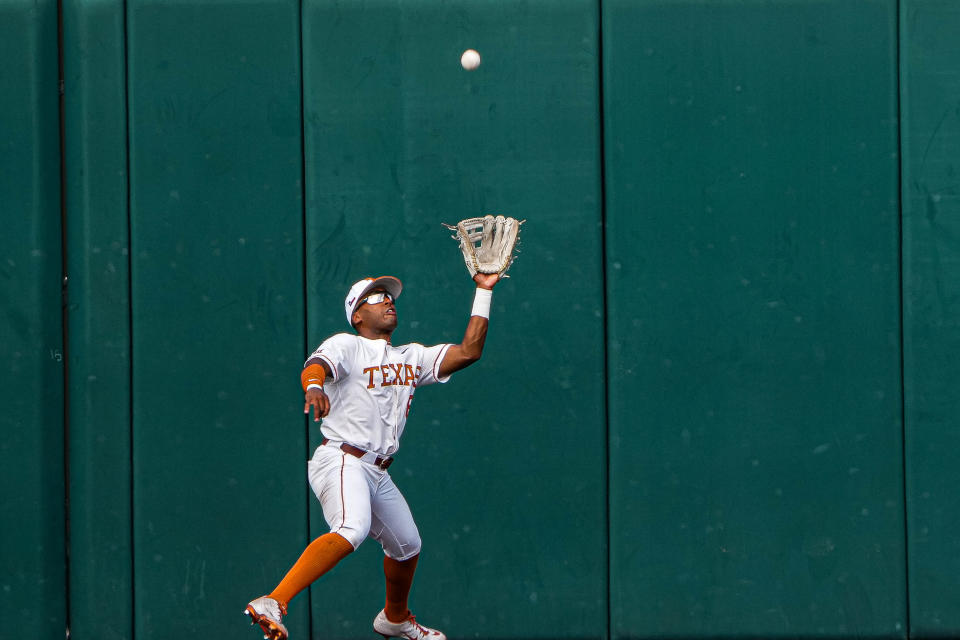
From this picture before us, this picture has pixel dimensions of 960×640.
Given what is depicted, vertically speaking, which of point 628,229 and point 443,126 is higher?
point 443,126

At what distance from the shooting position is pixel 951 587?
220 inches

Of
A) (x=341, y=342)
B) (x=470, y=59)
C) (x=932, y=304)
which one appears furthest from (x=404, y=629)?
(x=932, y=304)

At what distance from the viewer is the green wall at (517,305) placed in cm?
561

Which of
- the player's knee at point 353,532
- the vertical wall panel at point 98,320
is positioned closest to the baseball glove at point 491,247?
the player's knee at point 353,532

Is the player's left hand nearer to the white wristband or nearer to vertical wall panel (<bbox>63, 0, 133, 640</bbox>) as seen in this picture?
the white wristband

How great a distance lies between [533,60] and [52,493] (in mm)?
3316

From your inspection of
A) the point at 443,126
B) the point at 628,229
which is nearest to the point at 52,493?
the point at 443,126

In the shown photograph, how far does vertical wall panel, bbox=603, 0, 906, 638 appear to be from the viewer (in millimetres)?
5613

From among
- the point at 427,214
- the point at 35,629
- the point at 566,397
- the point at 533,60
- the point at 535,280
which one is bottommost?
the point at 35,629

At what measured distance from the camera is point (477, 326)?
491 centimetres

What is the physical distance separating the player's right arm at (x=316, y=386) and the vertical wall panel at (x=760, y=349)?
1665mm

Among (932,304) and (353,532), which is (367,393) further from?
(932,304)

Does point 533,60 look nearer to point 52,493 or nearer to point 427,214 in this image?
point 427,214

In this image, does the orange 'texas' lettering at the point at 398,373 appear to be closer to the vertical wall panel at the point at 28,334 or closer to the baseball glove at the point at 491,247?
the baseball glove at the point at 491,247
